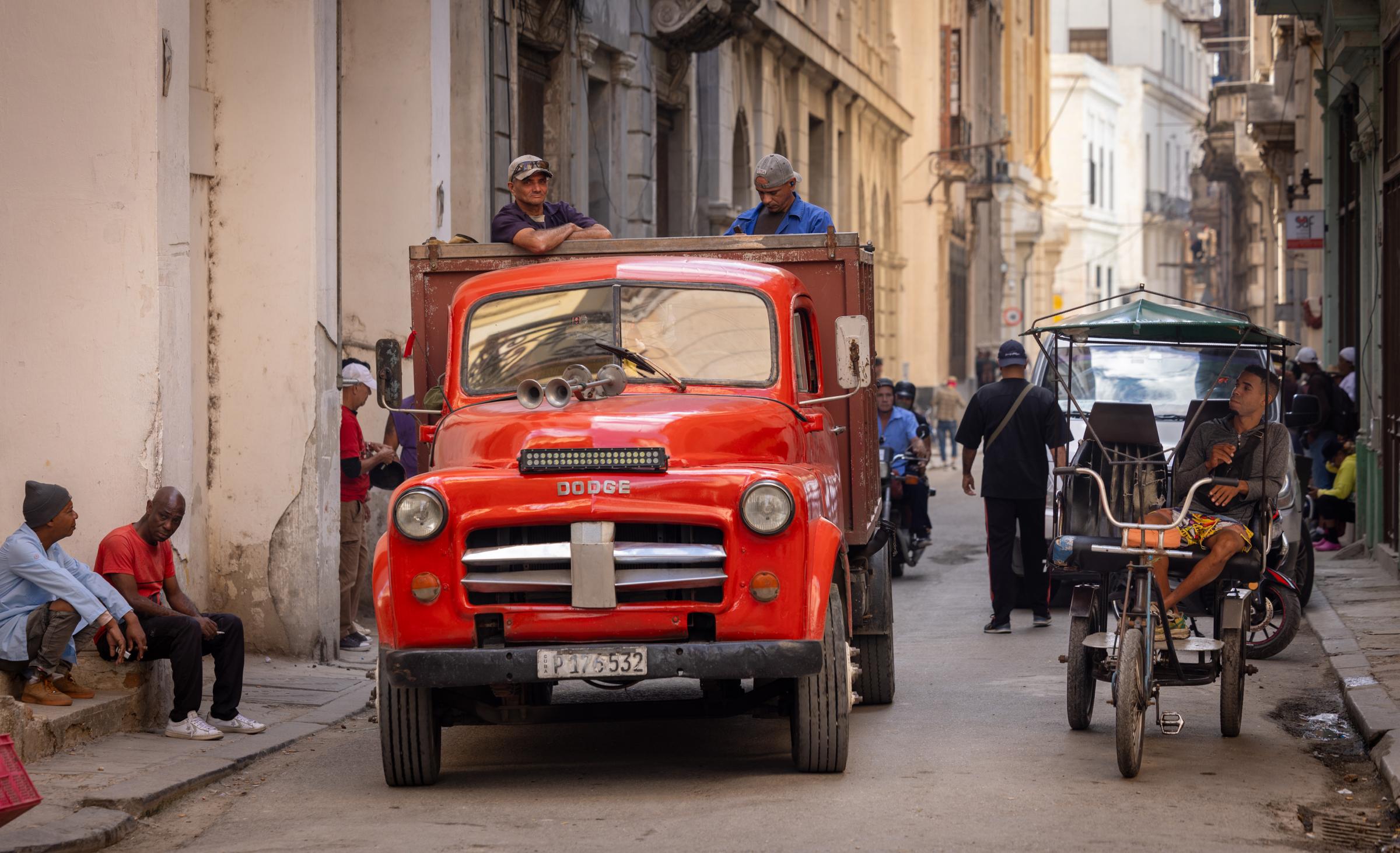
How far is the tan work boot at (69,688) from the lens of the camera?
914 cm

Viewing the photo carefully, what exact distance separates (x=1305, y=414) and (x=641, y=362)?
7.40 metres

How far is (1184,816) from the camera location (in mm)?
7473

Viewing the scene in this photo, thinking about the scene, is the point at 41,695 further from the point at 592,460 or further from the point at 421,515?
Answer: the point at 592,460

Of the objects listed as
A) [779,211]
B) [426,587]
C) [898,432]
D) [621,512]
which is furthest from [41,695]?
[898,432]

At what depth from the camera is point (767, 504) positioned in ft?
25.5

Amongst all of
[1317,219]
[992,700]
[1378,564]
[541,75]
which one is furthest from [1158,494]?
[1317,219]

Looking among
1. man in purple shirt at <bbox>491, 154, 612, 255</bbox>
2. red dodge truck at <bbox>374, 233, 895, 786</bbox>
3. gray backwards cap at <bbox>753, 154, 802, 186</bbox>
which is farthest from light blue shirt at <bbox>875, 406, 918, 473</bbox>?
red dodge truck at <bbox>374, 233, 895, 786</bbox>

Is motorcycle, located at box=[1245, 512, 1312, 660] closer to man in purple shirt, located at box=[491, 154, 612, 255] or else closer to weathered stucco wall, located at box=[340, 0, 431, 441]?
man in purple shirt, located at box=[491, 154, 612, 255]

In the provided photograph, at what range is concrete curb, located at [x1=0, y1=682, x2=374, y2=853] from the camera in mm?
7148

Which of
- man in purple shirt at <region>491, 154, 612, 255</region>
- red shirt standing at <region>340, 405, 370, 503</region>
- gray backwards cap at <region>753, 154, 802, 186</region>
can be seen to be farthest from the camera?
red shirt standing at <region>340, 405, 370, 503</region>

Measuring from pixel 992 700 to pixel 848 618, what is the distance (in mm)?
1438

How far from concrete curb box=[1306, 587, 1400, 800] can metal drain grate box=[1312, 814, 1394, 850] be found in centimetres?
40

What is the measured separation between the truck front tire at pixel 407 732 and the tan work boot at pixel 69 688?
5.89 feet

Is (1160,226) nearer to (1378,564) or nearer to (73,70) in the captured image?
(1378,564)
